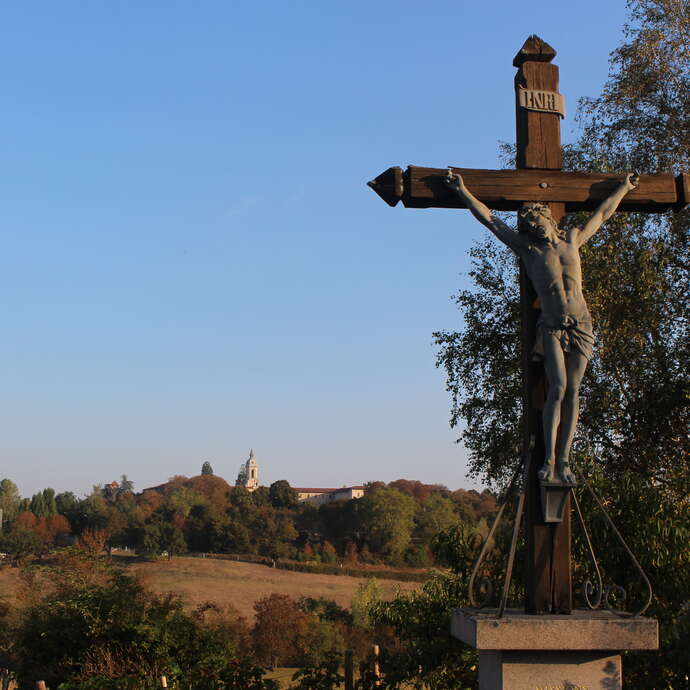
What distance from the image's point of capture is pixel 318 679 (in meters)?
10.3

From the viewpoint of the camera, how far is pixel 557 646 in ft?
14.9

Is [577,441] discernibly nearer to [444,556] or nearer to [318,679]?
[444,556]

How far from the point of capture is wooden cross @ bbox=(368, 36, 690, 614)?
17.8 feet

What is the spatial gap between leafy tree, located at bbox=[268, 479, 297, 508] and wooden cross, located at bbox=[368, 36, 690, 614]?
97044 millimetres

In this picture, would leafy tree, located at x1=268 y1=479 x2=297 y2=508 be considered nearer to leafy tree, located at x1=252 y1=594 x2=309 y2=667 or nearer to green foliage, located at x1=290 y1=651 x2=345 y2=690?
leafy tree, located at x1=252 y1=594 x2=309 y2=667

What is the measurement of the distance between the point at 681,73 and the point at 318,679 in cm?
1262

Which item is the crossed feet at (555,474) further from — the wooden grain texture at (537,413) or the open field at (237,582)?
the open field at (237,582)

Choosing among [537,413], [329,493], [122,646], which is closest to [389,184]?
[537,413]

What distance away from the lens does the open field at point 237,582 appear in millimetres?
56281

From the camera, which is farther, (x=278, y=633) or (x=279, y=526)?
(x=279, y=526)

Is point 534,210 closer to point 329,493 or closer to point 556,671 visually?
point 556,671

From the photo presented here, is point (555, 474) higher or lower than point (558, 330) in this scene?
lower

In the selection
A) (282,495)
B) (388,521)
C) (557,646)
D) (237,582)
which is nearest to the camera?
(557,646)

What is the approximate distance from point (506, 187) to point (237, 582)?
2434 inches
